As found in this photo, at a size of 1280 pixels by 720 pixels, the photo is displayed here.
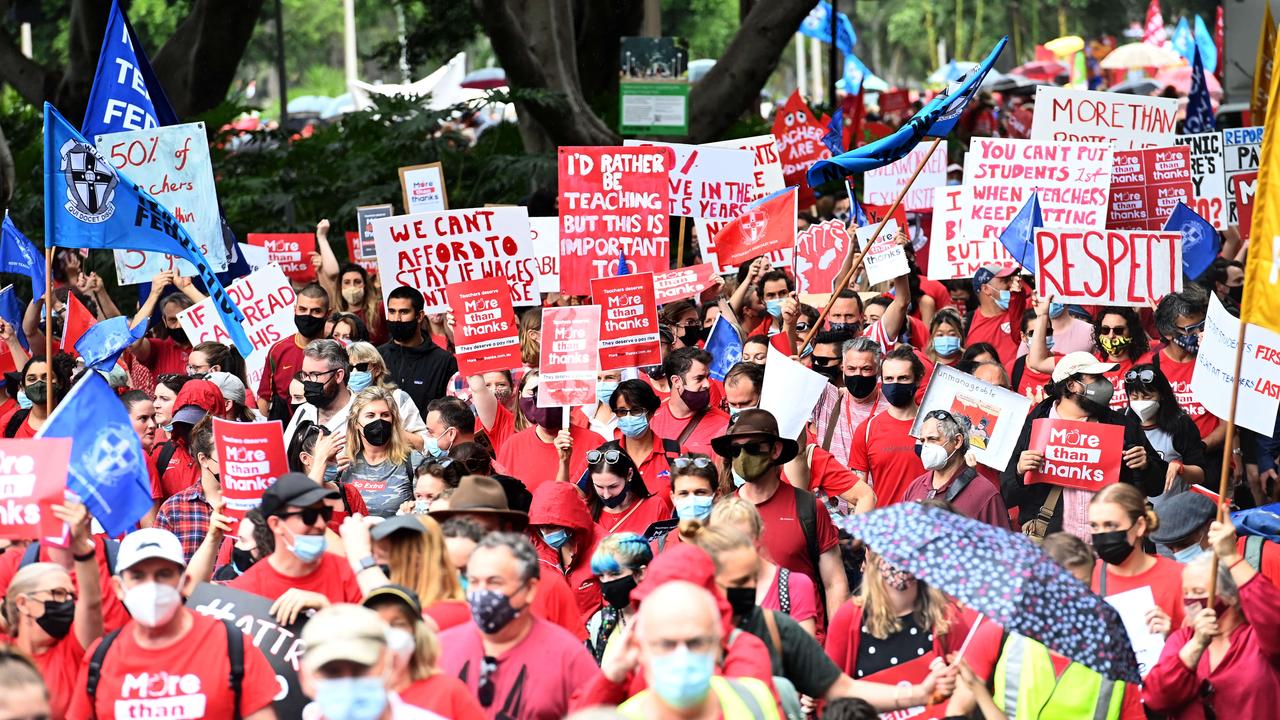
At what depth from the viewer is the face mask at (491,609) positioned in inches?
212

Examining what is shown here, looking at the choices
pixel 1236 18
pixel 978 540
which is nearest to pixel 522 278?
pixel 978 540

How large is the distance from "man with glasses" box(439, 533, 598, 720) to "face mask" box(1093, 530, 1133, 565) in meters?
2.01

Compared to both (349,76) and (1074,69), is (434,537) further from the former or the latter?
(349,76)

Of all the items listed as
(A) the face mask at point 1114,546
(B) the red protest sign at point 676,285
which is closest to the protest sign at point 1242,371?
(A) the face mask at point 1114,546

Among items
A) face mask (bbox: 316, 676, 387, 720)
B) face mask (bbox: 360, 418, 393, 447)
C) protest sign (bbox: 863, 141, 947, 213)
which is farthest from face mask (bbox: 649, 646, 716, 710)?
protest sign (bbox: 863, 141, 947, 213)

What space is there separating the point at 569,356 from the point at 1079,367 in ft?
8.27

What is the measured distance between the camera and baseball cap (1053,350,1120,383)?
920cm

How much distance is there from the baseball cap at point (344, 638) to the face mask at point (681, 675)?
2.24ft

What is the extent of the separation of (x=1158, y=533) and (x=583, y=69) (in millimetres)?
15237

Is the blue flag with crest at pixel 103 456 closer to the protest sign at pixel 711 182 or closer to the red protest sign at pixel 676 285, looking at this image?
the red protest sign at pixel 676 285

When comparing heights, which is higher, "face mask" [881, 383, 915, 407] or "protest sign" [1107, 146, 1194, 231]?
"protest sign" [1107, 146, 1194, 231]

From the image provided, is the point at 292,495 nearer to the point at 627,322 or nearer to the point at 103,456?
the point at 103,456

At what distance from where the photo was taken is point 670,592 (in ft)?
15.3

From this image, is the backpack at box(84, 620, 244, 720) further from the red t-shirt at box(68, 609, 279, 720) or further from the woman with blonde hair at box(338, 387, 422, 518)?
the woman with blonde hair at box(338, 387, 422, 518)
